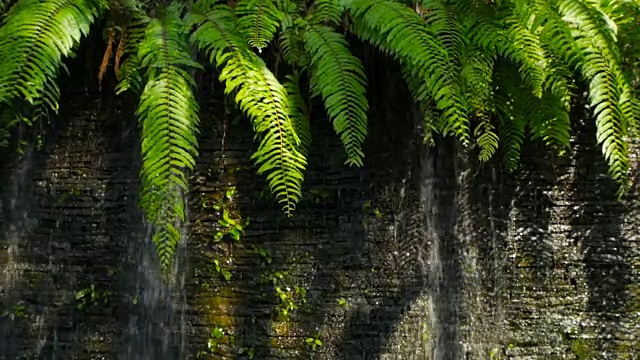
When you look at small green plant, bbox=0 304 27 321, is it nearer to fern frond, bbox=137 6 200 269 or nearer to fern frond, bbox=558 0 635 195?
fern frond, bbox=137 6 200 269

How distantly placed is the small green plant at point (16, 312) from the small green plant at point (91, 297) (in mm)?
202

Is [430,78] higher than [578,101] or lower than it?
lower

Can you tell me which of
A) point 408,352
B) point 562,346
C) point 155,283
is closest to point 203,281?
point 155,283

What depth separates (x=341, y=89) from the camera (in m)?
2.14

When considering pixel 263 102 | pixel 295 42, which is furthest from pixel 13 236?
pixel 295 42

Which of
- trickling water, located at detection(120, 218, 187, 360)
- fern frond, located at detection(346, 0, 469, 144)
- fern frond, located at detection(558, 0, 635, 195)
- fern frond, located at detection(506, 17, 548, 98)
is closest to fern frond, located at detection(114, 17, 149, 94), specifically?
trickling water, located at detection(120, 218, 187, 360)

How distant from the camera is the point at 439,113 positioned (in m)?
2.27

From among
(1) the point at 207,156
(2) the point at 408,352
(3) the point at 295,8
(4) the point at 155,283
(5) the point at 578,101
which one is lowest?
(2) the point at 408,352

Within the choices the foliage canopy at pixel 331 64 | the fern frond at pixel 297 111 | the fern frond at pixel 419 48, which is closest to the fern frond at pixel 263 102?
the foliage canopy at pixel 331 64

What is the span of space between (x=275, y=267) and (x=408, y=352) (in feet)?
1.85

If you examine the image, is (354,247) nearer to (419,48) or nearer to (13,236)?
(419,48)

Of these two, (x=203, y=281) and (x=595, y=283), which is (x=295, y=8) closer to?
(x=203, y=281)

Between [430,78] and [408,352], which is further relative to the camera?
[408,352]

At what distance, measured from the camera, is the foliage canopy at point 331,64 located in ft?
6.50
